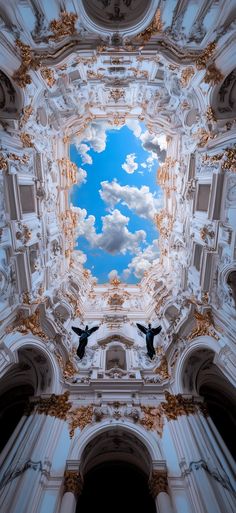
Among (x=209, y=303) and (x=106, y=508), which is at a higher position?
(x=209, y=303)

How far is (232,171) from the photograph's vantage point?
37.4 feet

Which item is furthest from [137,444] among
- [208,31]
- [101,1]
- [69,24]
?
[101,1]

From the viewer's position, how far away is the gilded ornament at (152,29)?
42.0ft

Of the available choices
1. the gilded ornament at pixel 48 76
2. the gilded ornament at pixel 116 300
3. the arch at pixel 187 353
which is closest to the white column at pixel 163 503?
the arch at pixel 187 353

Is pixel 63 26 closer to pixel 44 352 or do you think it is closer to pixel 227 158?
pixel 227 158

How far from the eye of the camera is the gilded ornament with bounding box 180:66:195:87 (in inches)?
547

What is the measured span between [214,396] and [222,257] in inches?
373

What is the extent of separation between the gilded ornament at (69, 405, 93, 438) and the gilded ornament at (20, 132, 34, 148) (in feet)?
42.9

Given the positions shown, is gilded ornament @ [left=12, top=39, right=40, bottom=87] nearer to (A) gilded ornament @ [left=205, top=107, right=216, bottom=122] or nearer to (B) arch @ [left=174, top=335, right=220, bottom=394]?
(A) gilded ornament @ [left=205, top=107, right=216, bottom=122]

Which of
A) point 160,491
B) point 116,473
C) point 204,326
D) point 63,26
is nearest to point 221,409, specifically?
point 204,326

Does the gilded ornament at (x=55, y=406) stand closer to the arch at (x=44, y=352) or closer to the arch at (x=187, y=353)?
the arch at (x=44, y=352)

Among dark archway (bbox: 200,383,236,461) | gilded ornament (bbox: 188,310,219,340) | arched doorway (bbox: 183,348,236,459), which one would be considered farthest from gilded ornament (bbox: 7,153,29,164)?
dark archway (bbox: 200,383,236,461)

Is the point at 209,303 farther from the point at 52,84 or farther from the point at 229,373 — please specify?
the point at 52,84

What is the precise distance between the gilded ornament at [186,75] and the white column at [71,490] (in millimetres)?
18610
